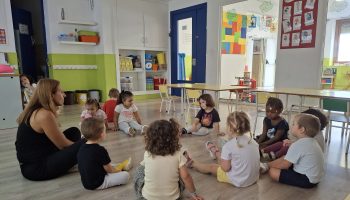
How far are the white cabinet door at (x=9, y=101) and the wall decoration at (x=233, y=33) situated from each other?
465 cm

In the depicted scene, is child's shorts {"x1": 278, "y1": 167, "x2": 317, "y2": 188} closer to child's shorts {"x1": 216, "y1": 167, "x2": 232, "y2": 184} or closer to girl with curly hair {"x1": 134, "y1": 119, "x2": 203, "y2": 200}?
child's shorts {"x1": 216, "y1": 167, "x2": 232, "y2": 184}

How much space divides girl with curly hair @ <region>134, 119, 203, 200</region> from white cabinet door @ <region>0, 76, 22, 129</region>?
11.1ft

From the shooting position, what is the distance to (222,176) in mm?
1967

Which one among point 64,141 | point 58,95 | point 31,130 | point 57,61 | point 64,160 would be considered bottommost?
point 64,160

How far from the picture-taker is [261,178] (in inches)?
81.2

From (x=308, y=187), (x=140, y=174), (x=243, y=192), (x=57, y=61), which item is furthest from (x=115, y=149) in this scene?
(x=57, y=61)

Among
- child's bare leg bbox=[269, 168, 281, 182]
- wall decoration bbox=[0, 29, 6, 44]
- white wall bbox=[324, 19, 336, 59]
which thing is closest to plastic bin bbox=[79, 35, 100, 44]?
wall decoration bbox=[0, 29, 6, 44]

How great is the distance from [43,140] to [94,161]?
57cm

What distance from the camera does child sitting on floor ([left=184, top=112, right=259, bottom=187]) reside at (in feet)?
5.85

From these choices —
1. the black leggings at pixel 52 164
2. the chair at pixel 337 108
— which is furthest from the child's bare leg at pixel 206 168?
the chair at pixel 337 108

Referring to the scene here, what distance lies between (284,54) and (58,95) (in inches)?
169

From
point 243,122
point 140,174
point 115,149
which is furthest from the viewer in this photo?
point 115,149

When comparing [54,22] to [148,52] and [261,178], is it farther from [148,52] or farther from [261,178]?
[261,178]

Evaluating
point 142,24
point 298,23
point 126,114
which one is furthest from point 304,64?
point 142,24
